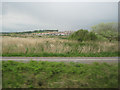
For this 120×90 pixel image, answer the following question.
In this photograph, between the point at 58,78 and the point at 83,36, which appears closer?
the point at 58,78

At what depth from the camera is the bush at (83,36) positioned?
1888 centimetres

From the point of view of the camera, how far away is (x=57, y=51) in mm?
11039

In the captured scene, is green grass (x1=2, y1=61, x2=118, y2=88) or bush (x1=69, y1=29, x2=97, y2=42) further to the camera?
bush (x1=69, y1=29, x2=97, y2=42)

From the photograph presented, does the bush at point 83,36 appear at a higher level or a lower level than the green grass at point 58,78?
higher

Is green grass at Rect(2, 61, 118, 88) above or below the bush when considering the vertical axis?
below

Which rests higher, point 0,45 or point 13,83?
point 0,45

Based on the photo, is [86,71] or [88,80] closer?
[88,80]

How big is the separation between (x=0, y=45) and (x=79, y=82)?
34.8ft

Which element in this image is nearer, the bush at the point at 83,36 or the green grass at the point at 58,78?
the green grass at the point at 58,78

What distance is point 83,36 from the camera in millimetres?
19203

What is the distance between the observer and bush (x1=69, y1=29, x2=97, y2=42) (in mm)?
18884

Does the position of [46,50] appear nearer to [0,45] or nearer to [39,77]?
[0,45]

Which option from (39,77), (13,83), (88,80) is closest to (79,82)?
(88,80)

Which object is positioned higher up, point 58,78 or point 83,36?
point 83,36
